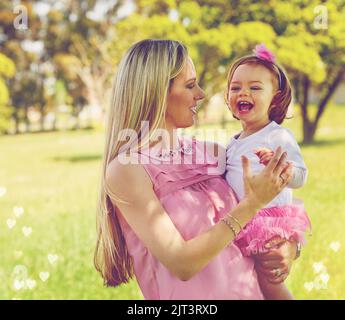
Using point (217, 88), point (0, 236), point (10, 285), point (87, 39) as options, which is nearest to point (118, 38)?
point (87, 39)

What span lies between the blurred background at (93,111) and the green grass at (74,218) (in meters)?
0.02

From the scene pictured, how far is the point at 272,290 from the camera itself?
1.77m

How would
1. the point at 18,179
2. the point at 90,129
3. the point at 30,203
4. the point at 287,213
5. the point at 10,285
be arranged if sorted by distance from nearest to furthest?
1. the point at 287,213
2. the point at 10,285
3. the point at 30,203
4. the point at 18,179
5. the point at 90,129

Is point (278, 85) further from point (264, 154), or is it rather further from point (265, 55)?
point (264, 154)

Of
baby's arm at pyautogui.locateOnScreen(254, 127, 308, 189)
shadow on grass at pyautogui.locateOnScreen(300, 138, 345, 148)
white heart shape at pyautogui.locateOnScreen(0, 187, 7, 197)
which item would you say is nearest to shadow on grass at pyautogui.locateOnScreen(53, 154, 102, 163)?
white heart shape at pyautogui.locateOnScreen(0, 187, 7, 197)

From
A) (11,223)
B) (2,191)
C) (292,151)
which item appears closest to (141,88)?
(292,151)

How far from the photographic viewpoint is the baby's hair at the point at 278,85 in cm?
190

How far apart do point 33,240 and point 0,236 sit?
0.47 metres

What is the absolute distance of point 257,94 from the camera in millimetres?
1860

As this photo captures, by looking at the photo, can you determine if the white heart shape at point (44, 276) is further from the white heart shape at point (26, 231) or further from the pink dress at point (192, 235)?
the pink dress at point (192, 235)

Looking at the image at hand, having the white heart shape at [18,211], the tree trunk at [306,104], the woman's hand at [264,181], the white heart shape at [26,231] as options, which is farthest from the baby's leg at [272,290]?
the tree trunk at [306,104]

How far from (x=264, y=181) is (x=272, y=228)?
27 centimetres

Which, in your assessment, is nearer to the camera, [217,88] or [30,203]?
[30,203]
